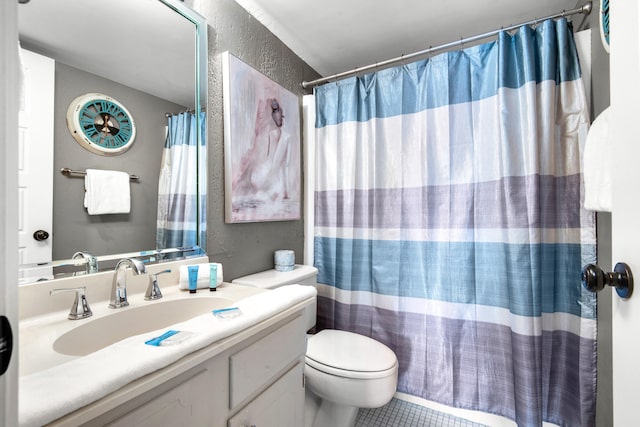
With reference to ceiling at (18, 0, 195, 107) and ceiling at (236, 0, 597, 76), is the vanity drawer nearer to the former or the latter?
ceiling at (18, 0, 195, 107)

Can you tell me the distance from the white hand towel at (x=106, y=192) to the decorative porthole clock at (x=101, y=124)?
76mm

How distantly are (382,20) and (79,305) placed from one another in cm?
190

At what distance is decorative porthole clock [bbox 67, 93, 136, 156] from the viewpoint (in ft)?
2.78

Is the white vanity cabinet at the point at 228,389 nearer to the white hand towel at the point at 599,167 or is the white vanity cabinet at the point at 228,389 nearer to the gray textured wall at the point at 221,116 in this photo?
the gray textured wall at the point at 221,116

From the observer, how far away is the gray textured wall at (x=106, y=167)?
817 mm

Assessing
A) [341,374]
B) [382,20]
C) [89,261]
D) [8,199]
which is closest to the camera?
[8,199]

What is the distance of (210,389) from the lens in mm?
628

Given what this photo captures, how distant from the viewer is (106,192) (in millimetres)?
931

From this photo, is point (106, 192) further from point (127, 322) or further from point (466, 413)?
point (466, 413)

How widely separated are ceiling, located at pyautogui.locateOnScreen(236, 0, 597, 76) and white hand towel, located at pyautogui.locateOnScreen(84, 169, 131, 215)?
3.76 ft

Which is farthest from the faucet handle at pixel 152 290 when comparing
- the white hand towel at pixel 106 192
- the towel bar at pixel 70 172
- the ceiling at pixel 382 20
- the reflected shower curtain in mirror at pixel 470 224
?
the ceiling at pixel 382 20

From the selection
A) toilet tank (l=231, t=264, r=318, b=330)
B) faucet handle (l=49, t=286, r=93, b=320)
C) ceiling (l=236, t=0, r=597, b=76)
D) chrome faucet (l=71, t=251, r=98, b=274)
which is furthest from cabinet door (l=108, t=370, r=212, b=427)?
ceiling (l=236, t=0, r=597, b=76)

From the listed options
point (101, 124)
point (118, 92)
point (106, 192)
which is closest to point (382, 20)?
point (118, 92)

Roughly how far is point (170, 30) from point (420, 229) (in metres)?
1.56
